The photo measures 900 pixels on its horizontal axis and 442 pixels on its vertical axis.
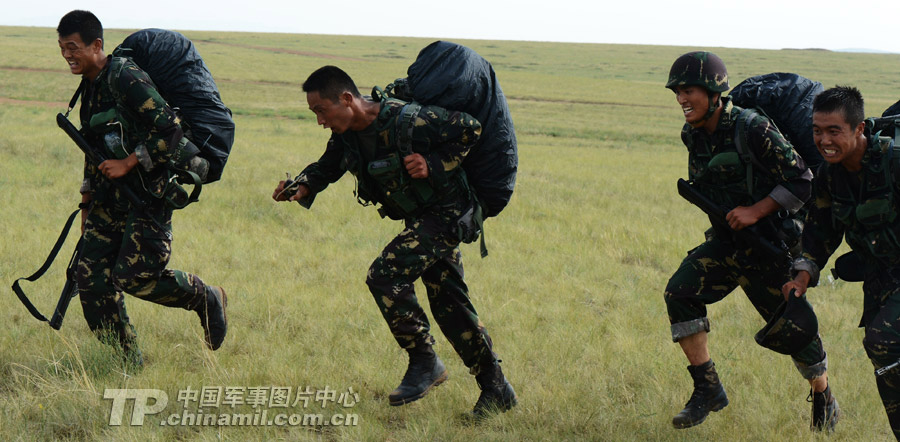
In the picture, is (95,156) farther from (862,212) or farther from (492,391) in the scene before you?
(862,212)

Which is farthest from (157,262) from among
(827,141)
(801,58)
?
(801,58)

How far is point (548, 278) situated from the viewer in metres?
8.33

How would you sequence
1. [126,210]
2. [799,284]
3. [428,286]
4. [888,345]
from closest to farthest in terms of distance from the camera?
[888,345] → [799,284] → [428,286] → [126,210]

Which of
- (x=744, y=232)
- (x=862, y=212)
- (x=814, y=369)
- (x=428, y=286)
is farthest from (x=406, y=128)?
(x=814, y=369)

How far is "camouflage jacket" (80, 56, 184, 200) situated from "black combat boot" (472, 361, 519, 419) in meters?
2.39

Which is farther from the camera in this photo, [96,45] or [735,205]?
[96,45]

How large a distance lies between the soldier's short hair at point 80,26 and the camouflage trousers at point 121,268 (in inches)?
42.5

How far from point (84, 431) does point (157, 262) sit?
3.81 feet

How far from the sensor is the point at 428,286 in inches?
193

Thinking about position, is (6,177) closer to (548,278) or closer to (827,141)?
(548,278)

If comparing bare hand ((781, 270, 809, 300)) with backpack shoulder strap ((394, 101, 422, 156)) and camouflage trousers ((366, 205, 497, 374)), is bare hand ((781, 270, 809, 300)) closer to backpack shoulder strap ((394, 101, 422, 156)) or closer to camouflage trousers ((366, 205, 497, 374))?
camouflage trousers ((366, 205, 497, 374))

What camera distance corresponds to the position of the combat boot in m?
5.60

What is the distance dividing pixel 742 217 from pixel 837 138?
0.72m

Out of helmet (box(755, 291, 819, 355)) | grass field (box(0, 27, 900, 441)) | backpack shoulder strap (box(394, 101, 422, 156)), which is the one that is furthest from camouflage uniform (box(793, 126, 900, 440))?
backpack shoulder strap (box(394, 101, 422, 156))
